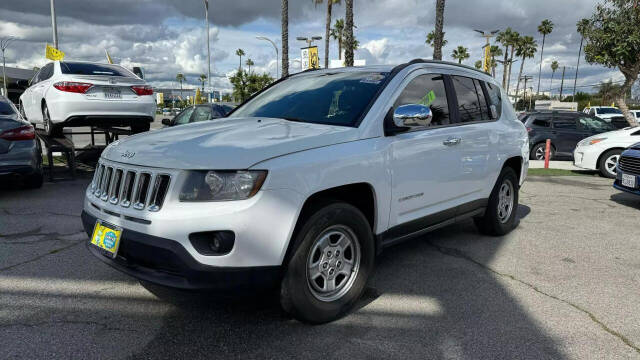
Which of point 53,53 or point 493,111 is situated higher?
point 53,53

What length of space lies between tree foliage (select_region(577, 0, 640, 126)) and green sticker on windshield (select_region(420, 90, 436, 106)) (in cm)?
1271

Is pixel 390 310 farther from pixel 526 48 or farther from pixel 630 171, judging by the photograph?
pixel 526 48

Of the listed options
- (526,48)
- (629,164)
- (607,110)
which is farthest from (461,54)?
(629,164)

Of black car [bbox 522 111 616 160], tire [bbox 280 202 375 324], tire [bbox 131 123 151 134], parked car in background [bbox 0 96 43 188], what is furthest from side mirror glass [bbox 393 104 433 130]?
black car [bbox 522 111 616 160]

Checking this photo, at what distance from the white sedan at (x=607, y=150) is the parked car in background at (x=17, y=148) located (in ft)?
37.1

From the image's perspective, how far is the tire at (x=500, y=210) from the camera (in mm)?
5109

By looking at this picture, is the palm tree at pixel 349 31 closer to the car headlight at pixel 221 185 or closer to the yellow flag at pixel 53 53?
the yellow flag at pixel 53 53

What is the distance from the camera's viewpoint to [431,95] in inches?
164

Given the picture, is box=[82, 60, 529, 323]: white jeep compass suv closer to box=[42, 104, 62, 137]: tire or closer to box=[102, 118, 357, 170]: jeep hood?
box=[102, 118, 357, 170]: jeep hood

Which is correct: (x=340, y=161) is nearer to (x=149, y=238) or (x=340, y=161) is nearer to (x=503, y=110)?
(x=149, y=238)

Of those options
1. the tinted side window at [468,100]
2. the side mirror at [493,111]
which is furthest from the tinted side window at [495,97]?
the tinted side window at [468,100]

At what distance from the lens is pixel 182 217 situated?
8.59ft

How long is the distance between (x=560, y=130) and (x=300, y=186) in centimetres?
1434

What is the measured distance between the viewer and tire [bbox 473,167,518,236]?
201 inches
